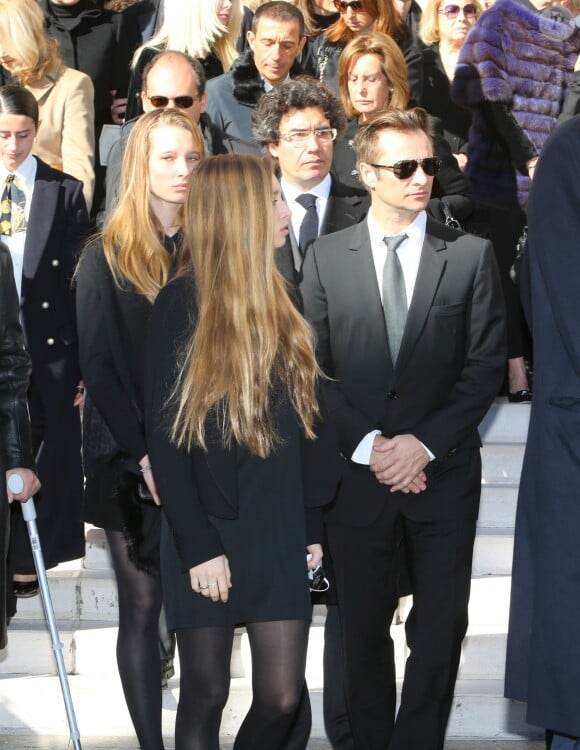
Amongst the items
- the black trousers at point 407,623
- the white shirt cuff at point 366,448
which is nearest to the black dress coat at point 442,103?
the white shirt cuff at point 366,448

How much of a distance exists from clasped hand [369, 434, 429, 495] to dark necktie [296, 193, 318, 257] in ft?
3.77

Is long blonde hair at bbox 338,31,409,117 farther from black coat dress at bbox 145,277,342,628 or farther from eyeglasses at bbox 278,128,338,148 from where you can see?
black coat dress at bbox 145,277,342,628

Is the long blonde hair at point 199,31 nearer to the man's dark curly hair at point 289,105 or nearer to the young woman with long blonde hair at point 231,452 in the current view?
the man's dark curly hair at point 289,105

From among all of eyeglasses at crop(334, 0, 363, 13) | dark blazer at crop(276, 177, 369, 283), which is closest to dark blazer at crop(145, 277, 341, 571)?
dark blazer at crop(276, 177, 369, 283)

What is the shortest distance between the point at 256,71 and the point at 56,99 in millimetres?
1050

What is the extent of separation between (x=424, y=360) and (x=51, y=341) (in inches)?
71.6

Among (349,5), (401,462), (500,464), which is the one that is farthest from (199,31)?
(401,462)

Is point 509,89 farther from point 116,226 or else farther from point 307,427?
point 307,427

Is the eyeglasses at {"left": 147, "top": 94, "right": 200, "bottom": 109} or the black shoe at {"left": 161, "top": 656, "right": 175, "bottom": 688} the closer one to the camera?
the black shoe at {"left": 161, "top": 656, "right": 175, "bottom": 688}

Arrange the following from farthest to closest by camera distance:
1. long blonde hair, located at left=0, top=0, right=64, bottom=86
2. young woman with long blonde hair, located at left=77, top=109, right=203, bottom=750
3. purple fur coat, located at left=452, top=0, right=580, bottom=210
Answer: purple fur coat, located at left=452, top=0, right=580, bottom=210 < long blonde hair, located at left=0, top=0, right=64, bottom=86 < young woman with long blonde hair, located at left=77, top=109, right=203, bottom=750

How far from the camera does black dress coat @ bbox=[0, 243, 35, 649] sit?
438 centimetres

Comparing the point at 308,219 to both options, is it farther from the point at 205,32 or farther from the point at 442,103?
the point at 442,103

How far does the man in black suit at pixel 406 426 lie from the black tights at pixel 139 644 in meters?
0.68

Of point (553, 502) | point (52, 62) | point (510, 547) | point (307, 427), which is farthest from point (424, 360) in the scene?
point (52, 62)
